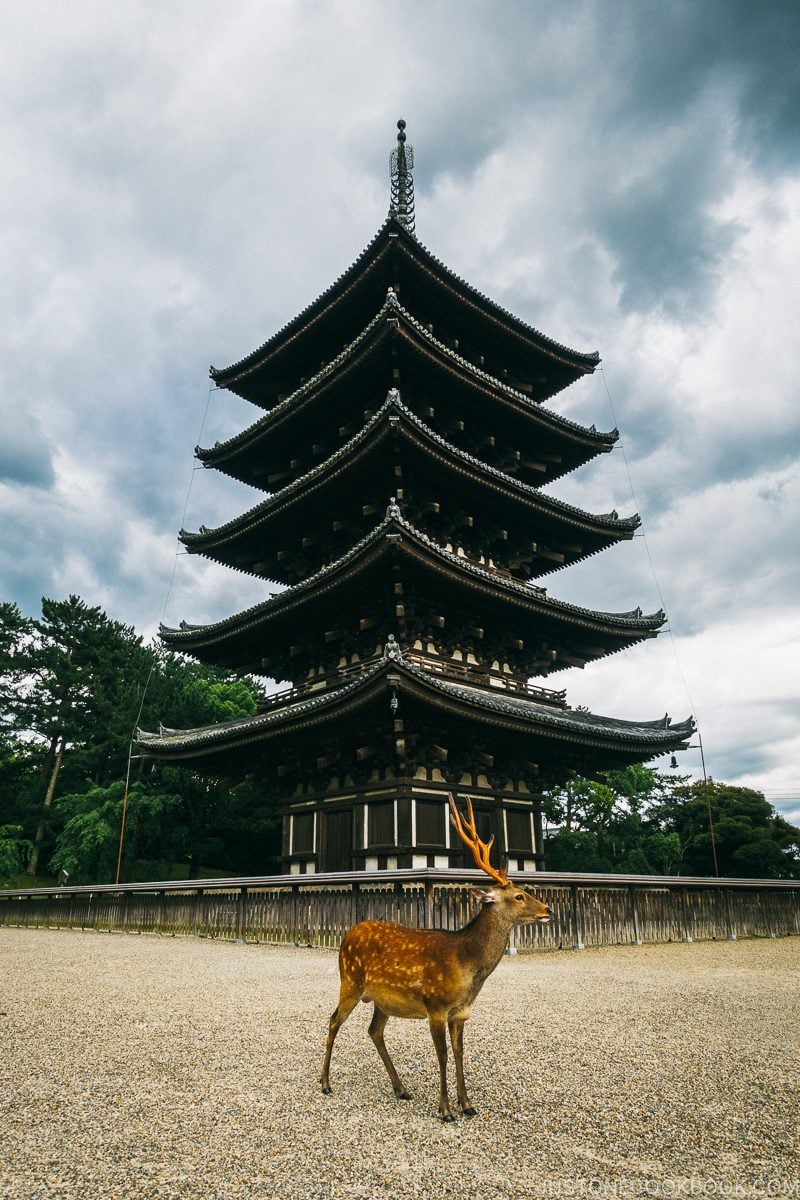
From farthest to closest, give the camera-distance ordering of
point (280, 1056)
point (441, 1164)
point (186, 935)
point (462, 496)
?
point (462, 496), point (186, 935), point (280, 1056), point (441, 1164)

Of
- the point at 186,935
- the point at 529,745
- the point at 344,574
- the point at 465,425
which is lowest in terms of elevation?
the point at 186,935

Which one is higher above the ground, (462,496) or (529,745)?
(462,496)

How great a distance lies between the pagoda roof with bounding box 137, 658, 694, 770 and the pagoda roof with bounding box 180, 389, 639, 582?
5.21 m

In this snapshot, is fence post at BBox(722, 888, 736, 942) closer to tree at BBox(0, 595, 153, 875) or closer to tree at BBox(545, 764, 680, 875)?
tree at BBox(545, 764, 680, 875)

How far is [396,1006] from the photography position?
4270 millimetres

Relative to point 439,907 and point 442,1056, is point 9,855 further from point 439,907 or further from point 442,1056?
point 442,1056

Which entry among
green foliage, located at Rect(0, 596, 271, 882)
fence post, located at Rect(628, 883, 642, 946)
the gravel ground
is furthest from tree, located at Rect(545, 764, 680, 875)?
the gravel ground

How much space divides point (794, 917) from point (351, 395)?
18.7 metres

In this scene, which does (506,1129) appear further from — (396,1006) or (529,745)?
(529,745)

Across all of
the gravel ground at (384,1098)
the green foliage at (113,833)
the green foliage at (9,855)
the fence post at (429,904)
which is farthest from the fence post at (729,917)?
the green foliage at (9,855)

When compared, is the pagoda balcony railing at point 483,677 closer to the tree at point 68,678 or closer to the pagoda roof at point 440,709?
the pagoda roof at point 440,709

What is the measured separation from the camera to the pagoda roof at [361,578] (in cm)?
1667

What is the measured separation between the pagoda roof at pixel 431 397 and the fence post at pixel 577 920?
13.9 metres

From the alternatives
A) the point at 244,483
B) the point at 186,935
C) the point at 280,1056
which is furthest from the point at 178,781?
the point at 280,1056
